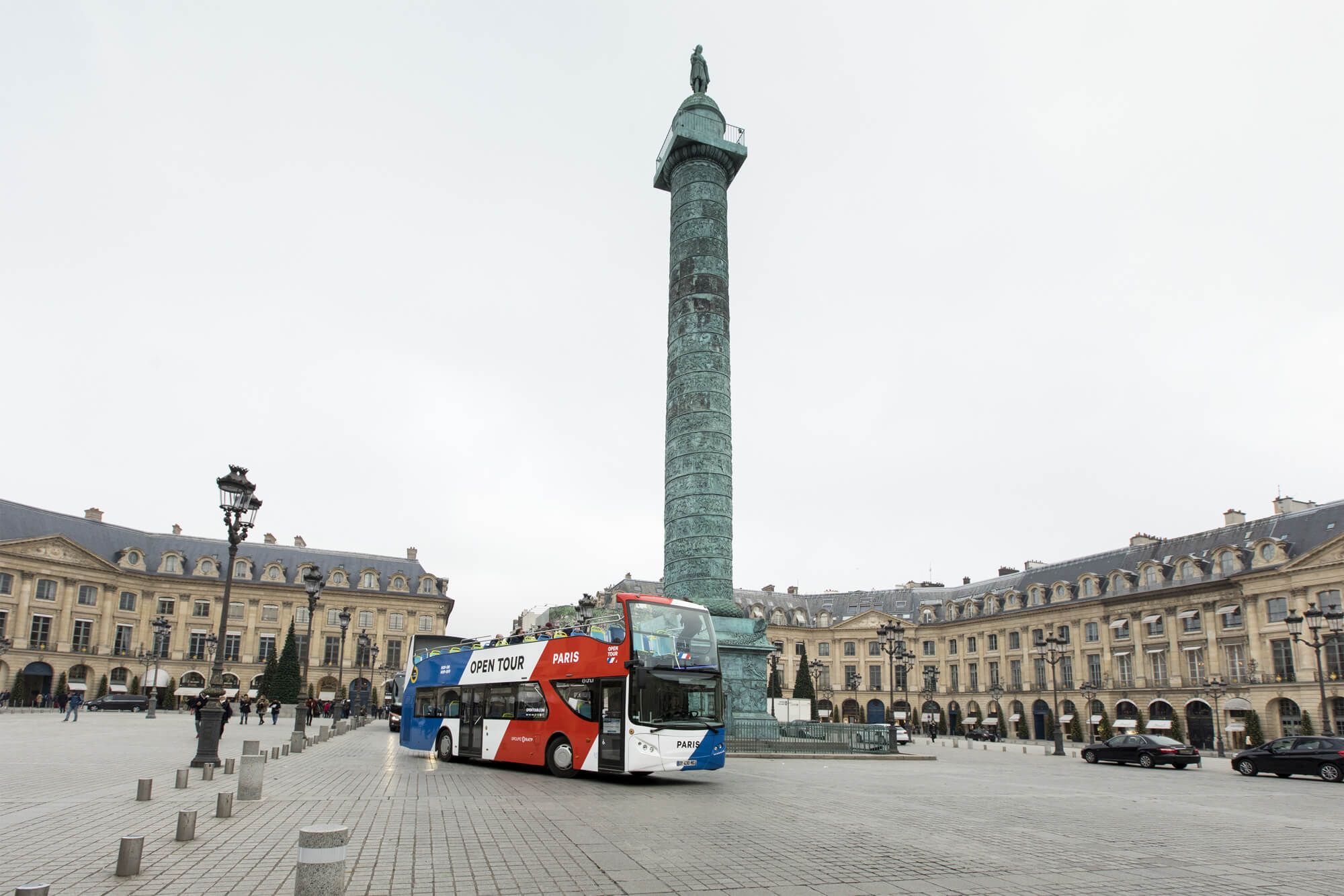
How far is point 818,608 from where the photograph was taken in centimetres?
→ 8506

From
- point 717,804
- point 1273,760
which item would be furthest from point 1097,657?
point 717,804

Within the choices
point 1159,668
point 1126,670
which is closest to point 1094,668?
point 1126,670

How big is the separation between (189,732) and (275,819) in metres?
23.6

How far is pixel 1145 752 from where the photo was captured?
27.8m

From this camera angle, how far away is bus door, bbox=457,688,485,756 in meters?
19.8

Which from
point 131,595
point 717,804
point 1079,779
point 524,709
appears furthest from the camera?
point 131,595

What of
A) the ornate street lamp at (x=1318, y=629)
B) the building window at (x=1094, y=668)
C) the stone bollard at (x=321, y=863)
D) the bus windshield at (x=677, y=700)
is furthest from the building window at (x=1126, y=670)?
the stone bollard at (x=321, y=863)

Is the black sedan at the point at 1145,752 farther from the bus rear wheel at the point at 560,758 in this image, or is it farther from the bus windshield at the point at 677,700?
the bus rear wheel at the point at 560,758

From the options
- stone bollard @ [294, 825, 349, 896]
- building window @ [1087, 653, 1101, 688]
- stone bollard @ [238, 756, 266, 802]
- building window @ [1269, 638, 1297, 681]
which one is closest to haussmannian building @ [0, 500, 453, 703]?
A: stone bollard @ [238, 756, 266, 802]

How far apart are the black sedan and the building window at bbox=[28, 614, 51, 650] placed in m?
61.8

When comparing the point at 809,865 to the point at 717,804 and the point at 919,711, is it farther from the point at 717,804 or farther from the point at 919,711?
the point at 919,711

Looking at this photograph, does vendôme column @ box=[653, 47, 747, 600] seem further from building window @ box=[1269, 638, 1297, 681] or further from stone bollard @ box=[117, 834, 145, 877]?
building window @ box=[1269, 638, 1297, 681]

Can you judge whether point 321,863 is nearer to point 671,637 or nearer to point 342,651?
point 671,637

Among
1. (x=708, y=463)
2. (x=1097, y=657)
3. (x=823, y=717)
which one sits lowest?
(x=823, y=717)
